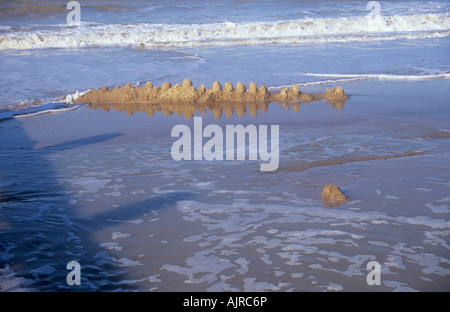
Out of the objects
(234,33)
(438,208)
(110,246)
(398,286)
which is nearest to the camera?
(398,286)

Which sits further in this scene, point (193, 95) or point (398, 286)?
point (193, 95)

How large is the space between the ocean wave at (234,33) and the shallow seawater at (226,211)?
33.5 ft

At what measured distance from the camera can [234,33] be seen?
19109 millimetres

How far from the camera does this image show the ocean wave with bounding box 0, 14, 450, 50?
16656mm

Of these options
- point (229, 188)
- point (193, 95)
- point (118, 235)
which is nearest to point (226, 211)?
point (229, 188)

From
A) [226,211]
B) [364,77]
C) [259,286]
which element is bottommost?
[259,286]

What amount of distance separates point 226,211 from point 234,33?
1554 cm

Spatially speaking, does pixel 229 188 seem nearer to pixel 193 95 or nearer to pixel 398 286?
pixel 398 286

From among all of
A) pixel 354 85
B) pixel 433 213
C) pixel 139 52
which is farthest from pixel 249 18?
pixel 433 213

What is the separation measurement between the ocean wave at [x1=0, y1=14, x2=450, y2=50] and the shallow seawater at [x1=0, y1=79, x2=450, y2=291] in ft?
33.5

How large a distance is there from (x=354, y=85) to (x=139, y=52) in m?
6.70

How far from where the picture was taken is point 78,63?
12117mm

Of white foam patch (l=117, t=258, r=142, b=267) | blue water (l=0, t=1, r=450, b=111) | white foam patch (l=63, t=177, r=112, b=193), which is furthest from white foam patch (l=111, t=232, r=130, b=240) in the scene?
blue water (l=0, t=1, r=450, b=111)

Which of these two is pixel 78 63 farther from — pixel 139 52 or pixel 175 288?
pixel 175 288
